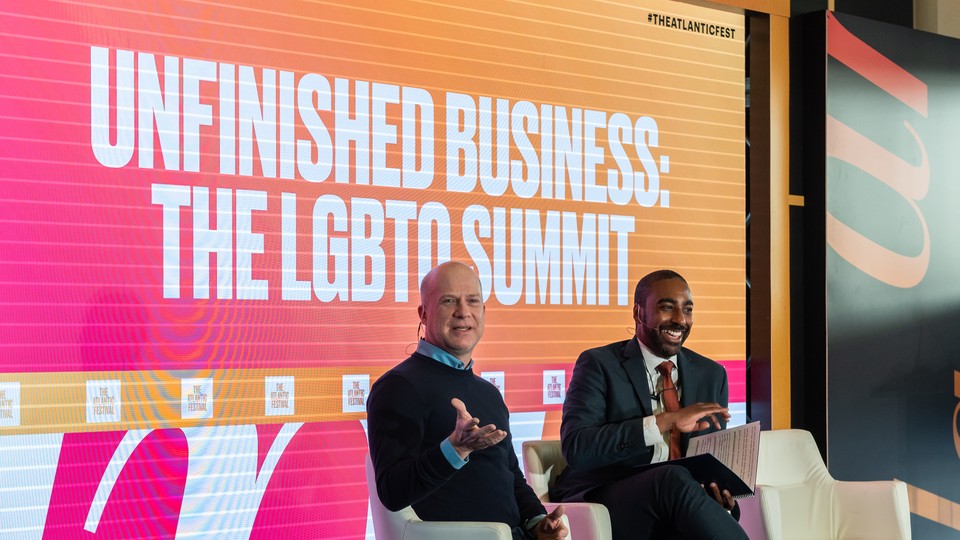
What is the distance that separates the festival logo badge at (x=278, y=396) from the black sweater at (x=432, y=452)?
103 centimetres

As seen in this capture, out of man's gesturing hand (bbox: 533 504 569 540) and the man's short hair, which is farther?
the man's short hair

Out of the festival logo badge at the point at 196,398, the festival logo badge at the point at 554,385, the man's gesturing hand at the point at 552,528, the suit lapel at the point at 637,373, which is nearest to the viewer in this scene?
the man's gesturing hand at the point at 552,528

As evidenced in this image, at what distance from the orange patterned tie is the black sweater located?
0.61 metres

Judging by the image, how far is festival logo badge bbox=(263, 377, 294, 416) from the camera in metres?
3.87

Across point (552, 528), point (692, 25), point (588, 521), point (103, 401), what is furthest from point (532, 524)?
point (692, 25)

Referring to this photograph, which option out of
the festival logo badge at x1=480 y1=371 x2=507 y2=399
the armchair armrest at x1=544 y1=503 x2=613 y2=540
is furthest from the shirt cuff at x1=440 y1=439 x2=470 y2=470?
the festival logo badge at x1=480 y1=371 x2=507 y2=399

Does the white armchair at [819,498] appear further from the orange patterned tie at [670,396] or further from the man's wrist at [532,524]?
the man's wrist at [532,524]

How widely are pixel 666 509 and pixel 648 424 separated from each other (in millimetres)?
267

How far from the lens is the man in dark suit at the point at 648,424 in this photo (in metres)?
3.18

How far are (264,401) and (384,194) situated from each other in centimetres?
95

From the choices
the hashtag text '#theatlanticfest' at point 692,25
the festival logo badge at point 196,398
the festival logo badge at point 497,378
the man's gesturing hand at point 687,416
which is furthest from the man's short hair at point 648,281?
the hashtag text '#theatlanticfest' at point 692,25

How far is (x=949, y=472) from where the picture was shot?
5500 mm

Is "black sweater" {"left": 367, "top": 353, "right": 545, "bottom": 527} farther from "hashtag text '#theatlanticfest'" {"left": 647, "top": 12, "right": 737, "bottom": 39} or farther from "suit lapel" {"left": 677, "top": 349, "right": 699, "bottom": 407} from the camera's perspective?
"hashtag text '#theatlanticfest'" {"left": 647, "top": 12, "right": 737, "bottom": 39}

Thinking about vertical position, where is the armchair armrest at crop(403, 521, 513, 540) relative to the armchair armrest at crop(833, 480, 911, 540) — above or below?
above
